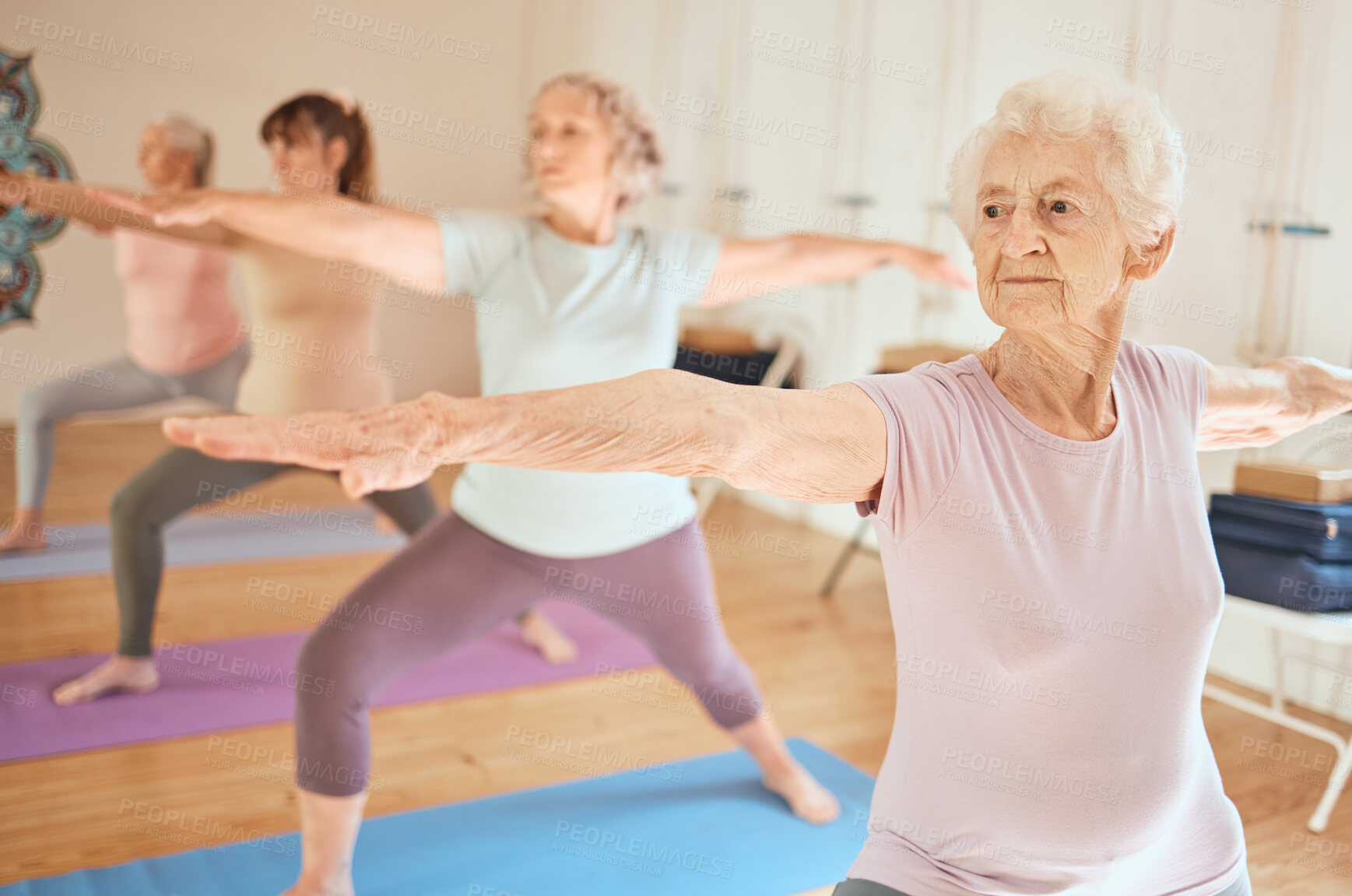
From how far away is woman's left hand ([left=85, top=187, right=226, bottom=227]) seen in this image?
1853 mm

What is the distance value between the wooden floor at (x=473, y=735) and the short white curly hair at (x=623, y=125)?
1.42 metres

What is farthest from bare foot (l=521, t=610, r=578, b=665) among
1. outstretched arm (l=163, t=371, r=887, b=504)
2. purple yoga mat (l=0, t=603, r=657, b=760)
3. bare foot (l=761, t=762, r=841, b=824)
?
outstretched arm (l=163, t=371, r=887, b=504)

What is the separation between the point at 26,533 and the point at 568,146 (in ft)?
10.4

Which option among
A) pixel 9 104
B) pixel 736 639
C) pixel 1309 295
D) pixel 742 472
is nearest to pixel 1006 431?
pixel 742 472

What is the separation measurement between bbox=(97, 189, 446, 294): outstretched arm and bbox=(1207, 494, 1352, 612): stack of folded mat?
6.34 ft

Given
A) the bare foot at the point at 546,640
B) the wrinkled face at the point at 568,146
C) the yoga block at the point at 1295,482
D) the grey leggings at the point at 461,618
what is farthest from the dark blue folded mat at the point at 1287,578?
the bare foot at the point at 546,640

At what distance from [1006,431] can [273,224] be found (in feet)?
4.77

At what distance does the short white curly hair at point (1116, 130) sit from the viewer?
3.74ft

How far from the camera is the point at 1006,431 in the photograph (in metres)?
1.16

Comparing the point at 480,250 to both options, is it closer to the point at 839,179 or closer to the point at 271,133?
the point at 271,133

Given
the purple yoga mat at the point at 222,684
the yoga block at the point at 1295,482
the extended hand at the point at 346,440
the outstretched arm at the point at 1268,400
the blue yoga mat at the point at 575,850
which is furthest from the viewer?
the purple yoga mat at the point at 222,684

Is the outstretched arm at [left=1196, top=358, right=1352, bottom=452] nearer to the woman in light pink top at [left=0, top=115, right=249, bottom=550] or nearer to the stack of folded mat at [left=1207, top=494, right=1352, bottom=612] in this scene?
the stack of folded mat at [left=1207, top=494, right=1352, bottom=612]

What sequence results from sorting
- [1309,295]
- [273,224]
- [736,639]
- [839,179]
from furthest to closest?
1. [839,179]
2. [736,639]
3. [1309,295]
4. [273,224]

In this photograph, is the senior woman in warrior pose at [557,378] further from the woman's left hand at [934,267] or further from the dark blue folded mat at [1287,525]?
the dark blue folded mat at [1287,525]
